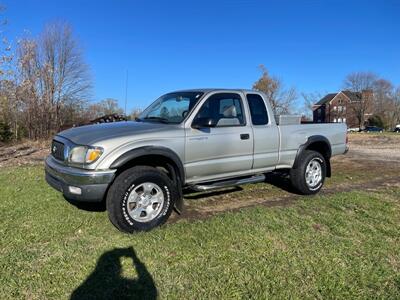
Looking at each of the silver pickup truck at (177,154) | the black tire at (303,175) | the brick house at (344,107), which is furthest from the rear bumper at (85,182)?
the brick house at (344,107)

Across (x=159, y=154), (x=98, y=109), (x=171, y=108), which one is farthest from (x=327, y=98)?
(x=159, y=154)

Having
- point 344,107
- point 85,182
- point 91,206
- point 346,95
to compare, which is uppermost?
point 346,95

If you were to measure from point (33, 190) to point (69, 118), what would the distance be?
66.3ft

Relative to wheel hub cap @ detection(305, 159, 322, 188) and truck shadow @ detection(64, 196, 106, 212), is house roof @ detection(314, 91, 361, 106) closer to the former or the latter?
wheel hub cap @ detection(305, 159, 322, 188)

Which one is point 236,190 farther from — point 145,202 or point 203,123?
point 145,202

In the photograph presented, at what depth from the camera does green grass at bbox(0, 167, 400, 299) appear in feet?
10.3

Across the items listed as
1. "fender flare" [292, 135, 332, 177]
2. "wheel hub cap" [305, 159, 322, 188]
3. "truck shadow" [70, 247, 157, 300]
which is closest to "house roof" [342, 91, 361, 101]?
"fender flare" [292, 135, 332, 177]

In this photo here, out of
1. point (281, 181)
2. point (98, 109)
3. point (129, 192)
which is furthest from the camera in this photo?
point (98, 109)

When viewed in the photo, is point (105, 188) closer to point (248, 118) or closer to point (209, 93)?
point (209, 93)

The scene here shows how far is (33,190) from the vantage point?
6.46 metres

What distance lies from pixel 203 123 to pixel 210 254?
1.94 meters

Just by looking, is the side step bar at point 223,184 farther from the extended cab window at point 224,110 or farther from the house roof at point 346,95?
the house roof at point 346,95

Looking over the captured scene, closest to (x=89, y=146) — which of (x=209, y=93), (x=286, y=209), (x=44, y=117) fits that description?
(x=209, y=93)

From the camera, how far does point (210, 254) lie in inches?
149
